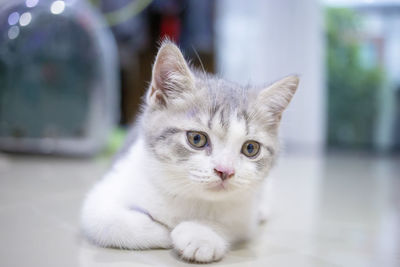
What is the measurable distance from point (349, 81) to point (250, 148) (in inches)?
154

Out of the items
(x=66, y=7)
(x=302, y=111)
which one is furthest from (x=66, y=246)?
(x=302, y=111)

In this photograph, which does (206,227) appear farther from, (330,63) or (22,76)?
(330,63)

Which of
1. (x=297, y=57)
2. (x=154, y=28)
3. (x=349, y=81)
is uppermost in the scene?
(x=154, y=28)

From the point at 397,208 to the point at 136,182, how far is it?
59.2 inches

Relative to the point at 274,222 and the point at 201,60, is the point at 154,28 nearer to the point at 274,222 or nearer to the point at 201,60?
the point at 201,60

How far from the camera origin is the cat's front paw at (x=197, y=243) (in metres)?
1.07

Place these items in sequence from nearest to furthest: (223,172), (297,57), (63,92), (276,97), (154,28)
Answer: (223,172), (276,97), (63,92), (297,57), (154,28)

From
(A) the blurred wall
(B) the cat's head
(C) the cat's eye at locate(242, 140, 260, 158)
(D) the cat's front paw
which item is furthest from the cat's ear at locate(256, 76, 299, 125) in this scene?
(A) the blurred wall

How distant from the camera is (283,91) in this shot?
4.30 feet

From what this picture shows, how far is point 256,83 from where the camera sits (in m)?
2.66

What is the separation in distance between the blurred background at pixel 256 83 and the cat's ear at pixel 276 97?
0.20 meters

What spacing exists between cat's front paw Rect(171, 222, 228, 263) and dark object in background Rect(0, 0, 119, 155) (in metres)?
2.34

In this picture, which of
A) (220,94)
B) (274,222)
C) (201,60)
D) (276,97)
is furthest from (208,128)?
(201,60)

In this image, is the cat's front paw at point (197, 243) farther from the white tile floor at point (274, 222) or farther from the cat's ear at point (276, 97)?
the cat's ear at point (276, 97)
